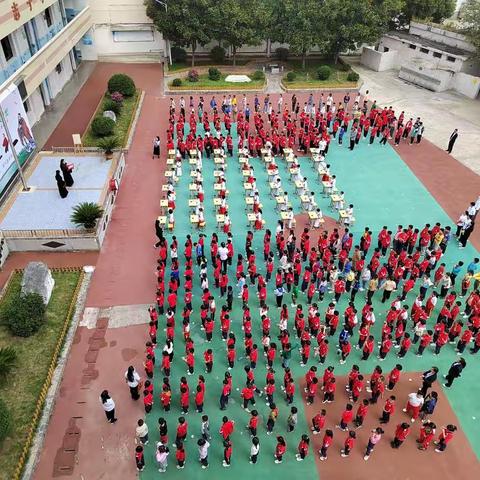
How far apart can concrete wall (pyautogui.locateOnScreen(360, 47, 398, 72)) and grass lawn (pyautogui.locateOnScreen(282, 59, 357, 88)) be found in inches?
93.9

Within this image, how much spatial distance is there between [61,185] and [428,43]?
2933 centimetres

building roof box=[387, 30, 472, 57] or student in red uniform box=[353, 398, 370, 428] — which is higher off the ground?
building roof box=[387, 30, 472, 57]

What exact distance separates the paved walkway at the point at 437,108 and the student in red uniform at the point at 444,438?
1528 cm

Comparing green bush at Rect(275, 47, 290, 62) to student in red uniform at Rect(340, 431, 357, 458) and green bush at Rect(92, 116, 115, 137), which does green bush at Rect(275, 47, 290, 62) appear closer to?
green bush at Rect(92, 116, 115, 137)

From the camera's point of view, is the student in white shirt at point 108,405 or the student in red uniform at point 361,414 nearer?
the student in white shirt at point 108,405

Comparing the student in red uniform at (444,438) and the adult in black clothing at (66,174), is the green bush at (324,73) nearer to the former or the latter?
the adult in black clothing at (66,174)

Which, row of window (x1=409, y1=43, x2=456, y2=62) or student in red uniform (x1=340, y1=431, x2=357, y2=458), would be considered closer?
student in red uniform (x1=340, y1=431, x2=357, y2=458)

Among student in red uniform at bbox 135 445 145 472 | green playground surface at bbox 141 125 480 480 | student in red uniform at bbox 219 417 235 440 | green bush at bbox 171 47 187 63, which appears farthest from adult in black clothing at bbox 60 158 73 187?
green bush at bbox 171 47 187 63

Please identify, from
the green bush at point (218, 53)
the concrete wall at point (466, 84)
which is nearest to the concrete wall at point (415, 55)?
the concrete wall at point (466, 84)

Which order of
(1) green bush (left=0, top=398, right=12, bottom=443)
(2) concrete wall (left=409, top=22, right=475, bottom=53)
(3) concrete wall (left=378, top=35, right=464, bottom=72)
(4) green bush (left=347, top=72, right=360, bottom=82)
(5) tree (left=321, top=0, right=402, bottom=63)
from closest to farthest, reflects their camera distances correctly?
(1) green bush (left=0, top=398, right=12, bottom=443) < (5) tree (left=321, top=0, right=402, bottom=63) < (4) green bush (left=347, top=72, right=360, bottom=82) < (3) concrete wall (left=378, top=35, right=464, bottom=72) < (2) concrete wall (left=409, top=22, right=475, bottom=53)

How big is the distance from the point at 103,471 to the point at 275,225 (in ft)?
34.5

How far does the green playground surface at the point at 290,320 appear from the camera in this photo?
33.8ft

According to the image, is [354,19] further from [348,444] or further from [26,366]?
[26,366]

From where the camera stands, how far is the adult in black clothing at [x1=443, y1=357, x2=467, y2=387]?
1132 centimetres
